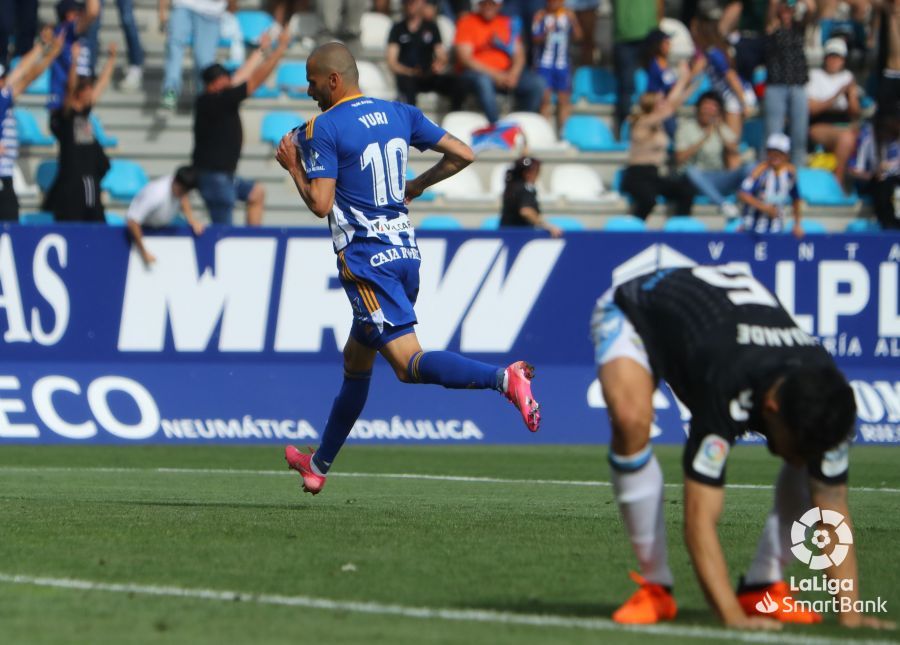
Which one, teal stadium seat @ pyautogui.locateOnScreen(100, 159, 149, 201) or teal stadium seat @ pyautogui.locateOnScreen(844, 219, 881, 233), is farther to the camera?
teal stadium seat @ pyautogui.locateOnScreen(844, 219, 881, 233)

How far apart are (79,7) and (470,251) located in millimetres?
6007

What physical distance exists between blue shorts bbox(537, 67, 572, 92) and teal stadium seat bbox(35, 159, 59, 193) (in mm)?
6270

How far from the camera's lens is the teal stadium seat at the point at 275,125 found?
1984 cm

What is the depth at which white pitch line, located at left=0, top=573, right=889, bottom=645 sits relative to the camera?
18.3ft

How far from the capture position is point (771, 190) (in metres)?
18.4

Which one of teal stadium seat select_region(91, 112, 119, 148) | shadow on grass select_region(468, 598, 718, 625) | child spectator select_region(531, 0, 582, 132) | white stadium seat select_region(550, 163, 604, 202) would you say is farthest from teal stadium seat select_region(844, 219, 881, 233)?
shadow on grass select_region(468, 598, 718, 625)

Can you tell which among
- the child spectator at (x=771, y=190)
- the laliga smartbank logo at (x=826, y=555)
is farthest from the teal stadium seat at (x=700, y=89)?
the laliga smartbank logo at (x=826, y=555)

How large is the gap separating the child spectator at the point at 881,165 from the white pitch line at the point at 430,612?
46.7 ft

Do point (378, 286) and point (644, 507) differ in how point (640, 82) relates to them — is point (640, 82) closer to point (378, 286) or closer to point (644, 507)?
point (378, 286)

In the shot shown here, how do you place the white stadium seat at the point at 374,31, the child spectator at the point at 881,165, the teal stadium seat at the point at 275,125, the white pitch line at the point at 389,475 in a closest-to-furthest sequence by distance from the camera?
the white pitch line at the point at 389,475 → the child spectator at the point at 881,165 → the teal stadium seat at the point at 275,125 → the white stadium seat at the point at 374,31

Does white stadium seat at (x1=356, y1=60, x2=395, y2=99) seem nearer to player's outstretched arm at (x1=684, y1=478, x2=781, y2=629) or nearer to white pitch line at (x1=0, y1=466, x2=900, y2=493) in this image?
white pitch line at (x1=0, y1=466, x2=900, y2=493)

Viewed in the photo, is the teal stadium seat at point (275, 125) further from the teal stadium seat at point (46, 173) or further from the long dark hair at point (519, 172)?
the long dark hair at point (519, 172)

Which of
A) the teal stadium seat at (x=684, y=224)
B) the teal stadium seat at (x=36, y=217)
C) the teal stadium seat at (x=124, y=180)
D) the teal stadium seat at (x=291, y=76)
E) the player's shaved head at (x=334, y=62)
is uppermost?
the player's shaved head at (x=334, y=62)

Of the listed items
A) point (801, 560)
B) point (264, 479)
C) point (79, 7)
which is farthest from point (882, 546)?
point (79, 7)
